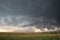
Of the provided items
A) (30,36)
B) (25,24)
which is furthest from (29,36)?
(25,24)

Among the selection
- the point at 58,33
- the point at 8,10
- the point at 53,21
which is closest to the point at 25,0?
the point at 8,10

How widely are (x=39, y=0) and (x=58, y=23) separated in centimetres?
33

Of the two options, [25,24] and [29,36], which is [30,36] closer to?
[29,36]

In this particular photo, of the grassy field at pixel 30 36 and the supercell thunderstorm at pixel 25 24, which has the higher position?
the supercell thunderstorm at pixel 25 24

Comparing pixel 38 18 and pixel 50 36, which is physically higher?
pixel 38 18

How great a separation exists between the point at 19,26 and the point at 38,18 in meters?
0.22

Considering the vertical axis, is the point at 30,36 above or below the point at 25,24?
below

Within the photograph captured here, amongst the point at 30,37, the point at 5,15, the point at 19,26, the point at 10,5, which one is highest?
the point at 10,5

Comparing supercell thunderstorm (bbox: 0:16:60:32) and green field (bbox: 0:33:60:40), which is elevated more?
supercell thunderstorm (bbox: 0:16:60:32)

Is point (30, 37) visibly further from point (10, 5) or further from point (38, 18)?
point (10, 5)

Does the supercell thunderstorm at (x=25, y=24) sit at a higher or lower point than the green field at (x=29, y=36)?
higher

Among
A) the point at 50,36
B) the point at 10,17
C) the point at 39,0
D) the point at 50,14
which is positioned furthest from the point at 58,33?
the point at 10,17

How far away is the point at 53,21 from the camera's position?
5.14 ft

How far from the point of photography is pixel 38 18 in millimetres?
1559
